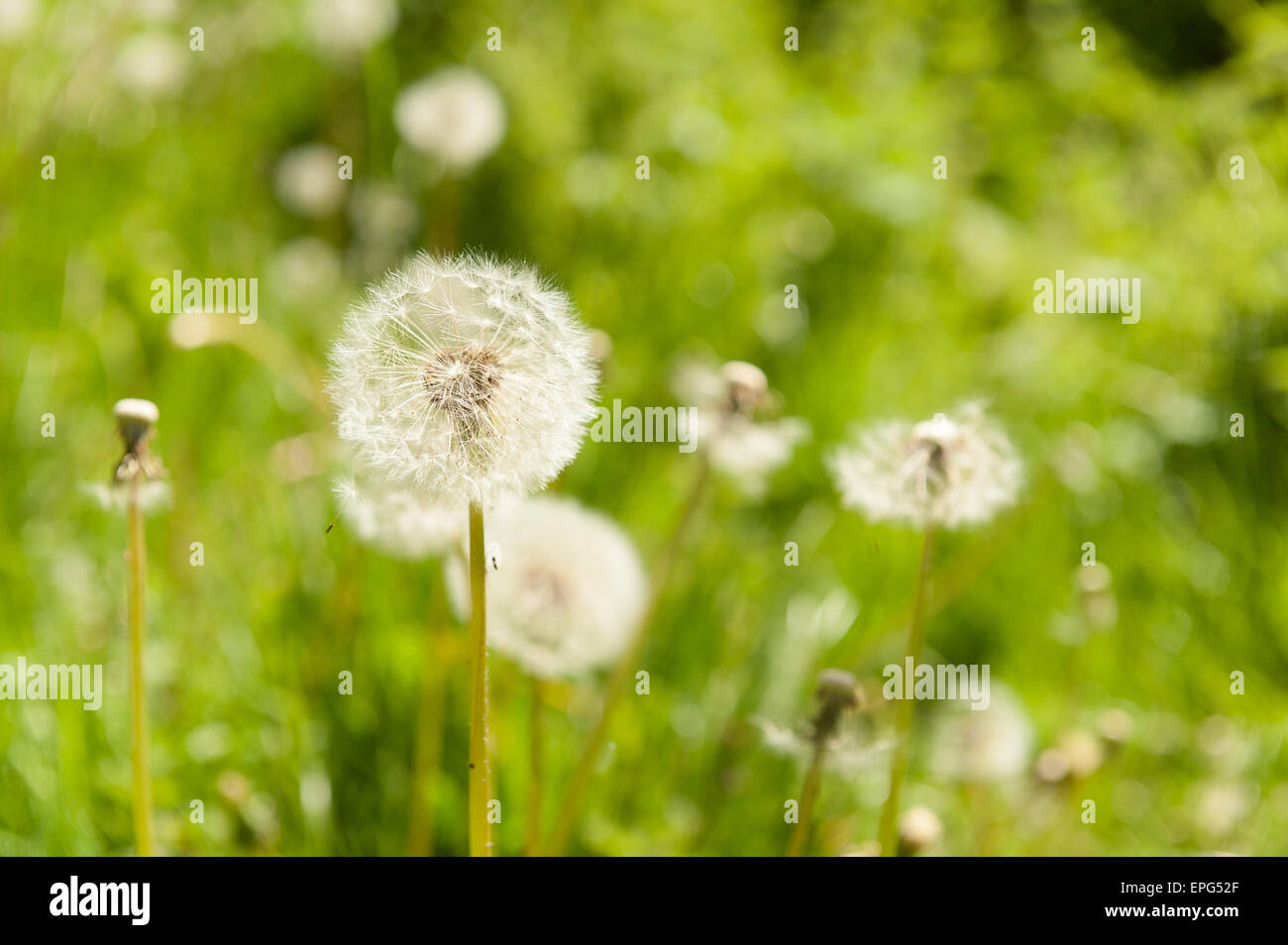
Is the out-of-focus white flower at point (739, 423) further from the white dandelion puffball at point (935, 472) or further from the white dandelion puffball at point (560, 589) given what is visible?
the white dandelion puffball at point (560, 589)

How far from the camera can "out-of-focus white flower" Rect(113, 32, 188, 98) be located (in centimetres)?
374

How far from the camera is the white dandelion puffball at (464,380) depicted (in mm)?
962

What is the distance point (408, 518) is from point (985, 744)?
1200 mm

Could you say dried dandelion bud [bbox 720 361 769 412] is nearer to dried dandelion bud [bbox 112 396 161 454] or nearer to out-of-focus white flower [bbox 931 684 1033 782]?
dried dandelion bud [bbox 112 396 161 454]

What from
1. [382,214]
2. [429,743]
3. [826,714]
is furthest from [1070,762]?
[382,214]

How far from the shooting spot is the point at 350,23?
11.8 feet

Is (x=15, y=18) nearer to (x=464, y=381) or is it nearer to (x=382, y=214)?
(x=382, y=214)

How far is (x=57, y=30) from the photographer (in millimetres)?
3793

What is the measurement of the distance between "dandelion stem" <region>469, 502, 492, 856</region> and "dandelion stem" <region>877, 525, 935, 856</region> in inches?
16.6

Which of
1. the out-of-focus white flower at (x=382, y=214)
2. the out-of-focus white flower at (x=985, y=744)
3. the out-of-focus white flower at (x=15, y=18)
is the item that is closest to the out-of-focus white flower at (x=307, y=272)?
the out-of-focus white flower at (x=382, y=214)

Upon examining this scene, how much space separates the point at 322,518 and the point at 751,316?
1.43m

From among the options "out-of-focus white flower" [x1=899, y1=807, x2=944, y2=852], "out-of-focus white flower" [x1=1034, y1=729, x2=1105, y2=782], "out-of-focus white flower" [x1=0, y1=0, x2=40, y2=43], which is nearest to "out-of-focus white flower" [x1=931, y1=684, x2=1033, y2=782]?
"out-of-focus white flower" [x1=1034, y1=729, x2=1105, y2=782]

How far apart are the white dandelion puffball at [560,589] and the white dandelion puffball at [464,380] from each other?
16.5 inches
